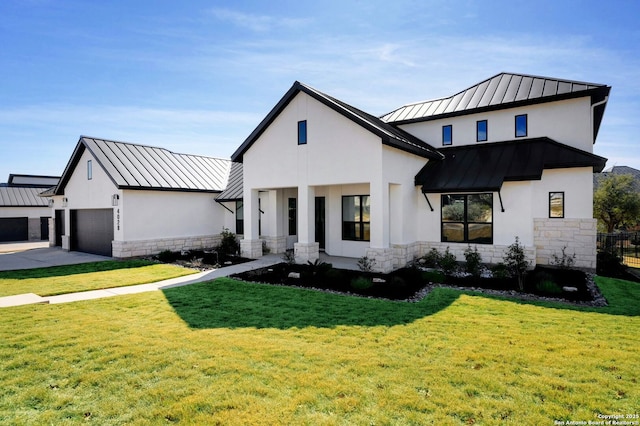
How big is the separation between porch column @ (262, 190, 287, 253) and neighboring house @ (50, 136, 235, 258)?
4049 mm

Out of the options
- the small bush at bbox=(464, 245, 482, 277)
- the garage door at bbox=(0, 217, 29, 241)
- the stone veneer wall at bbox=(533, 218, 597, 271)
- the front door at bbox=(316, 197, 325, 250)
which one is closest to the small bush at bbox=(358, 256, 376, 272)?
the small bush at bbox=(464, 245, 482, 277)

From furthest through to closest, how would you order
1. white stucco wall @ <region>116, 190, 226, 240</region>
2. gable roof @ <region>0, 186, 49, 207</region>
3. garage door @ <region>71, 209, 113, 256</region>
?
gable roof @ <region>0, 186, 49, 207</region> → garage door @ <region>71, 209, 113, 256</region> → white stucco wall @ <region>116, 190, 226, 240</region>

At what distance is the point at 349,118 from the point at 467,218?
651 cm

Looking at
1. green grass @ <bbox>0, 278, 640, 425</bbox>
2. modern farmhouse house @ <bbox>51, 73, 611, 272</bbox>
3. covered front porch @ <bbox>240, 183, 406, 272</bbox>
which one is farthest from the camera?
modern farmhouse house @ <bbox>51, 73, 611, 272</bbox>

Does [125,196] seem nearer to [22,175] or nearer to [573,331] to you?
[573,331]

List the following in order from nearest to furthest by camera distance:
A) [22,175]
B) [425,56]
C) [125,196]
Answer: [425,56], [125,196], [22,175]

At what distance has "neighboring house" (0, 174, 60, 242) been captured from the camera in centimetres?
2984

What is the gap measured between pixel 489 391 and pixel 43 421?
5309 millimetres

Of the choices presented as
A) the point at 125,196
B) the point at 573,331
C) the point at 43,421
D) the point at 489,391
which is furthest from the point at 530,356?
the point at 125,196

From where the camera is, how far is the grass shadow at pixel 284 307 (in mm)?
7316

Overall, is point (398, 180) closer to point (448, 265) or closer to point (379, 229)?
point (379, 229)

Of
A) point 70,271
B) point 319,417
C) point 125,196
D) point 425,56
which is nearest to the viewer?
point 319,417

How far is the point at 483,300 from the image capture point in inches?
358

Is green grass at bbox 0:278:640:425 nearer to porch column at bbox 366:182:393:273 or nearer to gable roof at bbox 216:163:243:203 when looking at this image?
porch column at bbox 366:182:393:273
